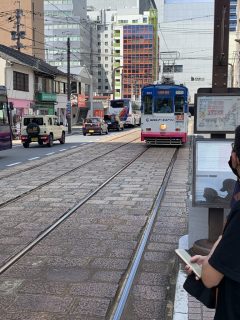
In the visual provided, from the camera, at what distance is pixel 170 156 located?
18.9 metres

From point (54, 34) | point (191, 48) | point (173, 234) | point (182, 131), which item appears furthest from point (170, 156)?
point (54, 34)

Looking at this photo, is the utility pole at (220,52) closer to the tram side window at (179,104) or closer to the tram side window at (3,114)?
the tram side window at (3,114)

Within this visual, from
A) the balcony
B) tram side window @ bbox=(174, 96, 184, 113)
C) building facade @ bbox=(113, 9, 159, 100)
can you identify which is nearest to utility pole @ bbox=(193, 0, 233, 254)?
tram side window @ bbox=(174, 96, 184, 113)

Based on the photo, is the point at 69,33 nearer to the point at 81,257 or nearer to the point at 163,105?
the point at 163,105

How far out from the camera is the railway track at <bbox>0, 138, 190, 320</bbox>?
13.8 ft

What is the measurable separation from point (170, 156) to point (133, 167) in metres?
4.30

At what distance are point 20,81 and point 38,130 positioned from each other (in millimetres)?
20198

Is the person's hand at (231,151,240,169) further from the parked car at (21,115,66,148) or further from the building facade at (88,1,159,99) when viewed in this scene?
the building facade at (88,1,159,99)

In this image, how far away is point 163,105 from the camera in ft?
75.2

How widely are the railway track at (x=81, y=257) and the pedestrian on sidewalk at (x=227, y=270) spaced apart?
2.12m

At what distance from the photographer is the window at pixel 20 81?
42047 millimetres

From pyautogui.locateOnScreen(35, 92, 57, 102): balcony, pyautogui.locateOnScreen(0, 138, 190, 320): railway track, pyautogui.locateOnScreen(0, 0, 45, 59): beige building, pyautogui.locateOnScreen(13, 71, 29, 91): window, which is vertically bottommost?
pyautogui.locateOnScreen(0, 138, 190, 320): railway track

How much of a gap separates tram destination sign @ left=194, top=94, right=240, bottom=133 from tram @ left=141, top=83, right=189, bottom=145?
1733cm

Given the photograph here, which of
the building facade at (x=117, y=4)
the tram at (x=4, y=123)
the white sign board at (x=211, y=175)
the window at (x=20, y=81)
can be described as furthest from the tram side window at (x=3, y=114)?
the building facade at (x=117, y=4)
